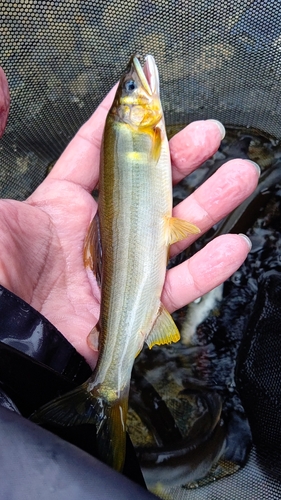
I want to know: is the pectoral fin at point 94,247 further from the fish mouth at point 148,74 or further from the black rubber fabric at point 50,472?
the black rubber fabric at point 50,472

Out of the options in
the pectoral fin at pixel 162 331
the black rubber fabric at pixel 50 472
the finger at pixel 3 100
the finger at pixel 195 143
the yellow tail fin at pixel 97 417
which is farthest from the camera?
the finger at pixel 195 143

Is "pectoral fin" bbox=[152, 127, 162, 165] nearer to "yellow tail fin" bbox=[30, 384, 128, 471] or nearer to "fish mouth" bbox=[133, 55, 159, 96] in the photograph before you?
"fish mouth" bbox=[133, 55, 159, 96]

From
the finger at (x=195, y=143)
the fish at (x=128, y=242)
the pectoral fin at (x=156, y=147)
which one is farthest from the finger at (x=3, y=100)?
the finger at (x=195, y=143)

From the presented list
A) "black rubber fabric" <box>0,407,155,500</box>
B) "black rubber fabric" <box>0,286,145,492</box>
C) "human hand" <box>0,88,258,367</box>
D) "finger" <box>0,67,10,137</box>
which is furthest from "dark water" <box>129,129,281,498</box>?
"finger" <box>0,67,10,137</box>

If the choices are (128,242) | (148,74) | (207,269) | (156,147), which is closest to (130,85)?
(148,74)

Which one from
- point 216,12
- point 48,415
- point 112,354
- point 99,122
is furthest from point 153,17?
point 48,415

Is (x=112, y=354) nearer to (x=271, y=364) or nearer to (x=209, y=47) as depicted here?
(x=271, y=364)

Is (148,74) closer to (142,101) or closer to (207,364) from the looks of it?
(142,101)
